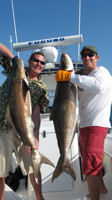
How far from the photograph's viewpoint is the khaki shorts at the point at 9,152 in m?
2.88

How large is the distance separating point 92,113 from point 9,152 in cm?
127

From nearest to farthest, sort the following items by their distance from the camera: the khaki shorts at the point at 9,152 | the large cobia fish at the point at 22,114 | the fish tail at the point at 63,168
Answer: the large cobia fish at the point at 22,114 < the fish tail at the point at 63,168 < the khaki shorts at the point at 9,152

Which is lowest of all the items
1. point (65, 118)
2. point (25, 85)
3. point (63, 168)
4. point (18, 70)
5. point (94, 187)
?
point (94, 187)

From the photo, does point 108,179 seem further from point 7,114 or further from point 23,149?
point 7,114

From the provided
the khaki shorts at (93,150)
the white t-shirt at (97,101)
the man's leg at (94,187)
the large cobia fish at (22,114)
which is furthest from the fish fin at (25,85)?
the man's leg at (94,187)

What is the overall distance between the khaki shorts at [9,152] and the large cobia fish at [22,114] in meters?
0.32

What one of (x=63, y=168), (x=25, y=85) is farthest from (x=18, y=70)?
(x=63, y=168)

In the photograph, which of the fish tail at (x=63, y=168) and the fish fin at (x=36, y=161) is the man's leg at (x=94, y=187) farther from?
the fish fin at (x=36, y=161)

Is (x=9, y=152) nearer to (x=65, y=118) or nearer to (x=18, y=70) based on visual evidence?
(x=65, y=118)

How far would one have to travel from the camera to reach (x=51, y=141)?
4.02m

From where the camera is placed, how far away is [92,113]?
2.78 metres

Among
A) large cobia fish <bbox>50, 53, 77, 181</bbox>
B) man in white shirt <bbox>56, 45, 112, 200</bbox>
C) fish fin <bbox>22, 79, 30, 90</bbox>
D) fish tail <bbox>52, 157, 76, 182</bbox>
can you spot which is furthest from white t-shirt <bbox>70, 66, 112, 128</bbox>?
fish fin <bbox>22, 79, 30, 90</bbox>

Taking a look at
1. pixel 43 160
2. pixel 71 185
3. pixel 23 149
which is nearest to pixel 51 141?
pixel 71 185

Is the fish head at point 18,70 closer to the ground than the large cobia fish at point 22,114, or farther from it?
farther from it
